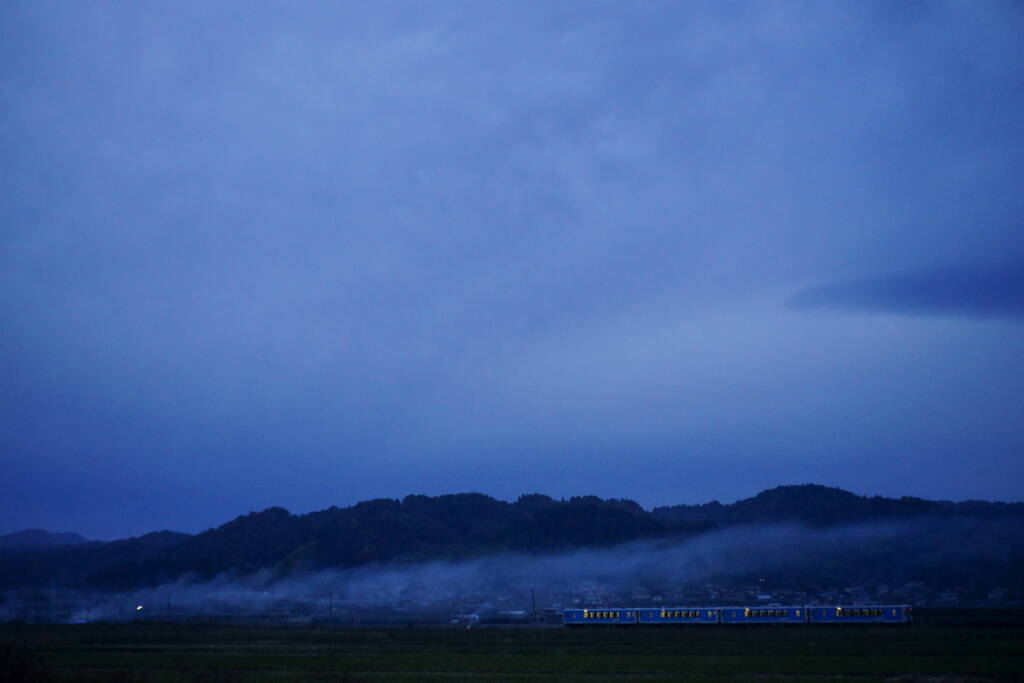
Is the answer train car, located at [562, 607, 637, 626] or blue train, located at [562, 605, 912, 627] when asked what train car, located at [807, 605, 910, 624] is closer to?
blue train, located at [562, 605, 912, 627]

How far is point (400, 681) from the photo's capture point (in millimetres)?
33844

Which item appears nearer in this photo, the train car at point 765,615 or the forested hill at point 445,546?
the train car at point 765,615

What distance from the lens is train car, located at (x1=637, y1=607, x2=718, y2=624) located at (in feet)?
244

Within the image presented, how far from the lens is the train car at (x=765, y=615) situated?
7194 centimetres

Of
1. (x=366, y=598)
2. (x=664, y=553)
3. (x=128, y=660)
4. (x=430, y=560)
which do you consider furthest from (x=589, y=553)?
(x=128, y=660)

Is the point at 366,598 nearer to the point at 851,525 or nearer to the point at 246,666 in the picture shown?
the point at 851,525

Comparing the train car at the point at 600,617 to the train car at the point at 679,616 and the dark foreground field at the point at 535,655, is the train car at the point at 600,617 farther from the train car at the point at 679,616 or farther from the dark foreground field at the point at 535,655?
the dark foreground field at the point at 535,655

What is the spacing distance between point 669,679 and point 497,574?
440 feet

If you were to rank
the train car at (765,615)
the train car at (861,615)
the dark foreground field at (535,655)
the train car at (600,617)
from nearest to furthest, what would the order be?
1. the dark foreground field at (535,655)
2. the train car at (861,615)
3. the train car at (765,615)
4. the train car at (600,617)

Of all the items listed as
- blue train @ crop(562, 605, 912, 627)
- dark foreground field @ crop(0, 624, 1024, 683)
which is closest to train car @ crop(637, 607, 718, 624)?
blue train @ crop(562, 605, 912, 627)

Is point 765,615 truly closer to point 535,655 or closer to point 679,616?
point 679,616

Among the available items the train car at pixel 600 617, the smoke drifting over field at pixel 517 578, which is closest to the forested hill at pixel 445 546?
the smoke drifting over field at pixel 517 578

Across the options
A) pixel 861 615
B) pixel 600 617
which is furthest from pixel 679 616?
pixel 861 615

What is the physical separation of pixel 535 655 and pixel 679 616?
33.4m
